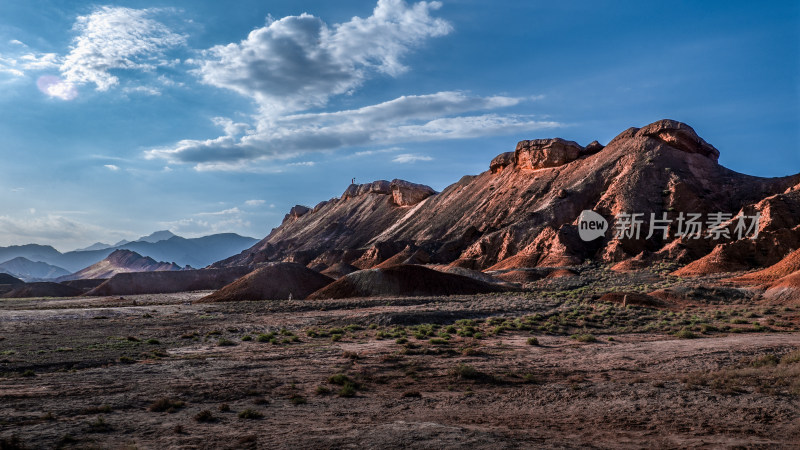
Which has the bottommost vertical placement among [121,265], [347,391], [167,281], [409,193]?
[347,391]

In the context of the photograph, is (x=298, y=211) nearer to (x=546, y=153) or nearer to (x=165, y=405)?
(x=546, y=153)

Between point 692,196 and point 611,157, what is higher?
point 611,157

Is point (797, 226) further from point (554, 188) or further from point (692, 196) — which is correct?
point (554, 188)

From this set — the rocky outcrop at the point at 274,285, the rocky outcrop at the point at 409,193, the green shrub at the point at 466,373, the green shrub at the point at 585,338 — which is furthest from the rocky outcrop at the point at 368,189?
the green shrub at the point at 466,373

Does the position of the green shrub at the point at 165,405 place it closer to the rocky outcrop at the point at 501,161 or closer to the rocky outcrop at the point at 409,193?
the rocky outcrop at the point at 501,161

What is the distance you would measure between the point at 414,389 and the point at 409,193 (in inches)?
3599

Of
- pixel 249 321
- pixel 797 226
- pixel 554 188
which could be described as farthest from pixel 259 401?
pixel 554 188

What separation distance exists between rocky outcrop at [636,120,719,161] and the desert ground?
1986 inches

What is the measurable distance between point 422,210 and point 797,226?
57.3 metres

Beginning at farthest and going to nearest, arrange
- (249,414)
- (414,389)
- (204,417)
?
(414,389), (249,414), (204,417)

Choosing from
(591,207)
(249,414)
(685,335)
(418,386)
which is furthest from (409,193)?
(249,414)

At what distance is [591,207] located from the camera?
6512cm

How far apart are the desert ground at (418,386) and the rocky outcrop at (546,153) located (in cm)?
5490

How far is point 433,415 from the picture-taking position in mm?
9203
